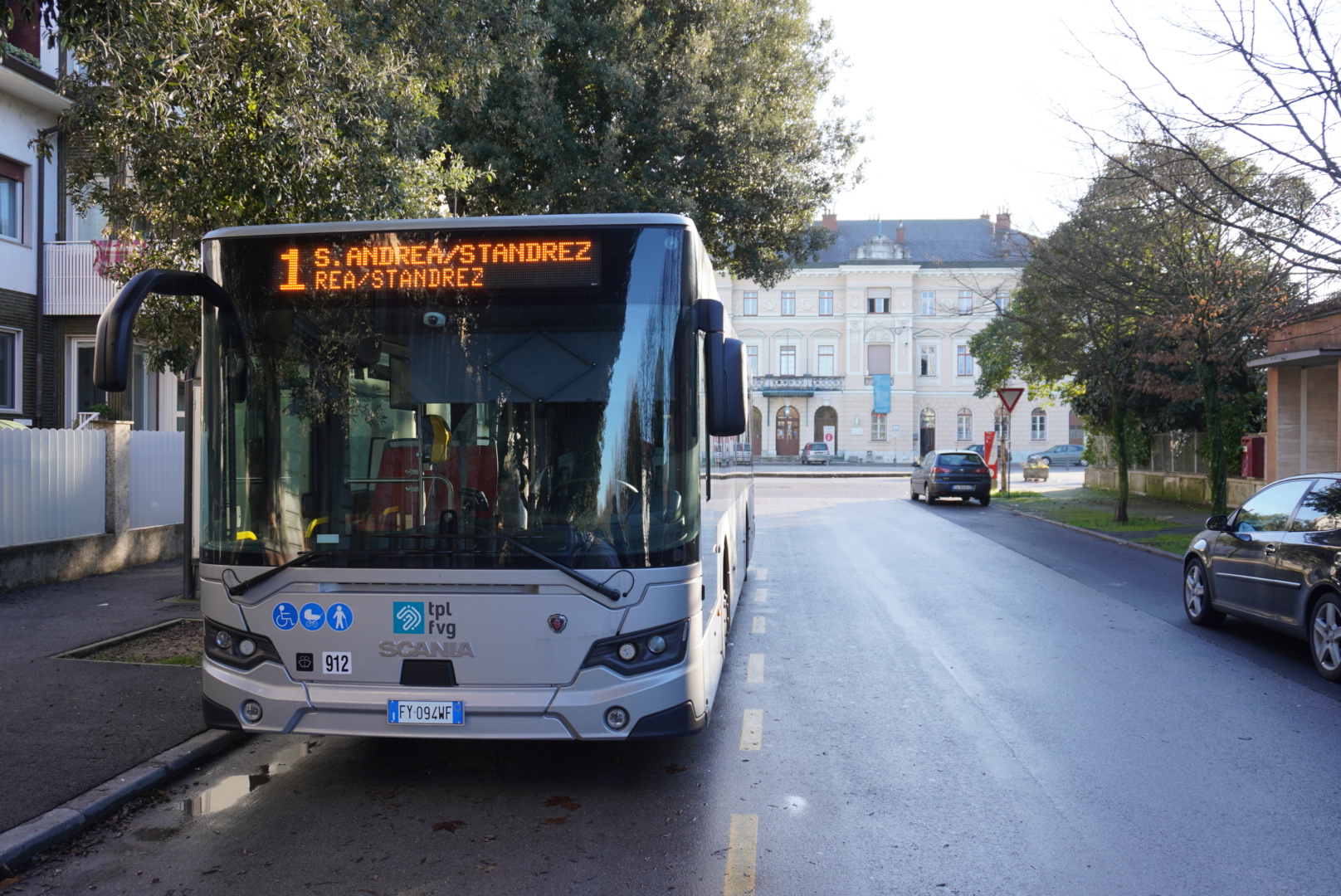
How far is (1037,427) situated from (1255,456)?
155ft

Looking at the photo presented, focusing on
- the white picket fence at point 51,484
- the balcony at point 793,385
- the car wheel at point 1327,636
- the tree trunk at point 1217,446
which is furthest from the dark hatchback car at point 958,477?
the balcony at point 793,385

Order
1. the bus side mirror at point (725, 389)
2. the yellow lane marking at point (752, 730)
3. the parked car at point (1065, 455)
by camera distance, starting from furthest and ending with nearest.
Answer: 1. the parked car at point (1065, 455)
2. the yellow lane marking at point (752, 730)
3. the bus side mirror at point (725, 389)

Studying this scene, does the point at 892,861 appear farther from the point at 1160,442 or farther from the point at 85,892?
the point at 1160,442

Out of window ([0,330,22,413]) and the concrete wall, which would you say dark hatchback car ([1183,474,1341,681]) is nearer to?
the concrete wall

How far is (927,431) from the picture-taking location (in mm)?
70562

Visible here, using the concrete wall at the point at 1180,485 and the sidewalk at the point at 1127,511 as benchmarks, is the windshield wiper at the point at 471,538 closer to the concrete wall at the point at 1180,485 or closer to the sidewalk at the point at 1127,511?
the sidewalk at the point at 1127,511

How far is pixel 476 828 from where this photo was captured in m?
4.73

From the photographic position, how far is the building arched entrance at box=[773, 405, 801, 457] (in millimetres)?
70438

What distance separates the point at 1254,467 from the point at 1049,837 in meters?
22.4

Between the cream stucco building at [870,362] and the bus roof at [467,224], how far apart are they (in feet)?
211

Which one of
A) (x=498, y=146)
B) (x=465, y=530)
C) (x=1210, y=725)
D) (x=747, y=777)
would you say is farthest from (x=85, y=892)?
(x=498, y=146)

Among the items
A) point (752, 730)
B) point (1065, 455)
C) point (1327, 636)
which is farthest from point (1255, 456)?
point (1065, 455)

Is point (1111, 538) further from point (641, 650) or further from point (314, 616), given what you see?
point (314, 616)

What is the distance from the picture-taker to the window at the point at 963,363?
69875 millimetres
